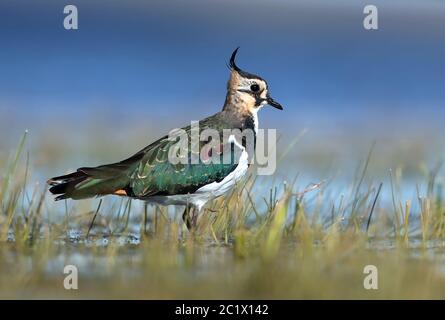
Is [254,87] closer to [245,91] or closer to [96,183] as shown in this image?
[245,91]

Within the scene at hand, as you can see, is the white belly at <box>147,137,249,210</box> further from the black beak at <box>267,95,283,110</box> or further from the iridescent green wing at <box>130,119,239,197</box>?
the black beak at <box>267,95,283,110</box>

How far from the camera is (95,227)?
10.4 m

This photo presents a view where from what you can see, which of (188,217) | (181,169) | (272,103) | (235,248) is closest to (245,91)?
(272,103)

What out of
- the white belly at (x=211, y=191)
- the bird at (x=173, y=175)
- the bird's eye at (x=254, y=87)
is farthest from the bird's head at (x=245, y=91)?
the white belly at (x=211, y=191)

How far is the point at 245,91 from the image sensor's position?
1047 centimetres

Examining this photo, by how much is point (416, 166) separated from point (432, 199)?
451 centimetres

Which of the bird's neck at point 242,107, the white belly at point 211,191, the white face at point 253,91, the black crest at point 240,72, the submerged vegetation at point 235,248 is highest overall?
the black crest at point 240,72

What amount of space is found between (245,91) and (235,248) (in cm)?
262

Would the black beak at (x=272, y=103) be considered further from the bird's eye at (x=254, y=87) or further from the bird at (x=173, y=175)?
the bird at (x=173, y=175)

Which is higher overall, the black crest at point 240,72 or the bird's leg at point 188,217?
the black crest at point 240,72

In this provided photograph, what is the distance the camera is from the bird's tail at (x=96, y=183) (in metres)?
9.53

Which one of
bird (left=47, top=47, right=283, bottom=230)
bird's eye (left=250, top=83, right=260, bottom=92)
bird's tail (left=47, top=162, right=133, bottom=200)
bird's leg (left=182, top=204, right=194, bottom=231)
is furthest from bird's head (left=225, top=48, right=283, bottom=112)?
bird's tail (left=47, top=162, right=133, bottom=200)

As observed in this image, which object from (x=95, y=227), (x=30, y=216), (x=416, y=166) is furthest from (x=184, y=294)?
(x=416, y=166)

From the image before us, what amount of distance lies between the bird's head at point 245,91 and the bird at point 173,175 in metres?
0.56
